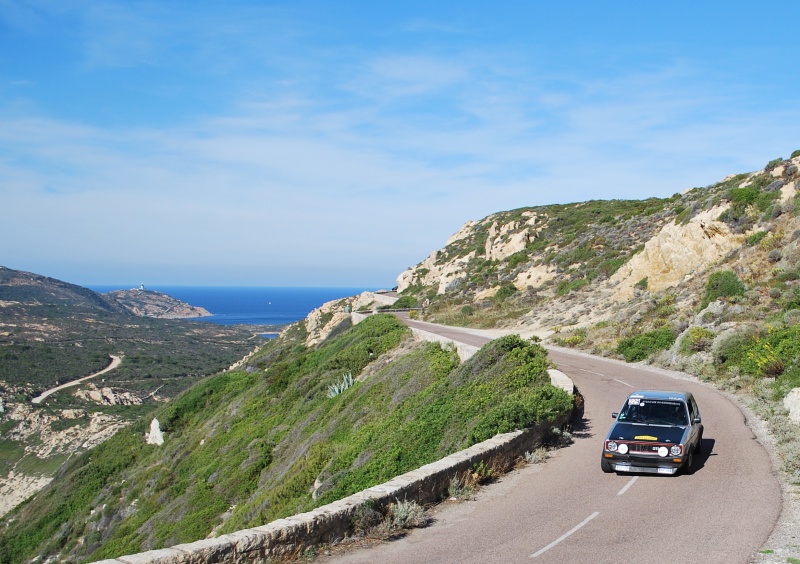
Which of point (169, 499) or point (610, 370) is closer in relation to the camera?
point (610, 370)

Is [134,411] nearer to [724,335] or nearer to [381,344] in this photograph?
[381,344]

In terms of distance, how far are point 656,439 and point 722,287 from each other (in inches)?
733

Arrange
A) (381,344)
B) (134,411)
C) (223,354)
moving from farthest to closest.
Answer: (223,354) < (134,411) < (381,344)

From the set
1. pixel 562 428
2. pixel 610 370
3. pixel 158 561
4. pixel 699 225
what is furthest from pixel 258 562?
pixel 699 225

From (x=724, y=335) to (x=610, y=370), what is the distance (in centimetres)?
403

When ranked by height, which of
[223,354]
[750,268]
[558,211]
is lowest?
[223,354]

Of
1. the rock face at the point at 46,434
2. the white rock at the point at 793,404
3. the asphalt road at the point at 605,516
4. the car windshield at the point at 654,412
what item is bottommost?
the rock face at the point at 46,434

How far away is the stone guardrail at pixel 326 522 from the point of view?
254 inches

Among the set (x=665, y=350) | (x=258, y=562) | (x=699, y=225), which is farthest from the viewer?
(x=699, y=225)

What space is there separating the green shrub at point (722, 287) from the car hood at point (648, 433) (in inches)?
684

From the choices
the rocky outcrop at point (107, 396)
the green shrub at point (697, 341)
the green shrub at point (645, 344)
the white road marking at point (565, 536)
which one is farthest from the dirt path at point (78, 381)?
the white road marking at point (565, 536)

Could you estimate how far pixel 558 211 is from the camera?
80.8 m

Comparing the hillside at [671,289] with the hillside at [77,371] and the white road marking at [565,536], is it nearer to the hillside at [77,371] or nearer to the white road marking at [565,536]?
the white road marking at [565,536]

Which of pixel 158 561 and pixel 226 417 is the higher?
pixel 158 561
